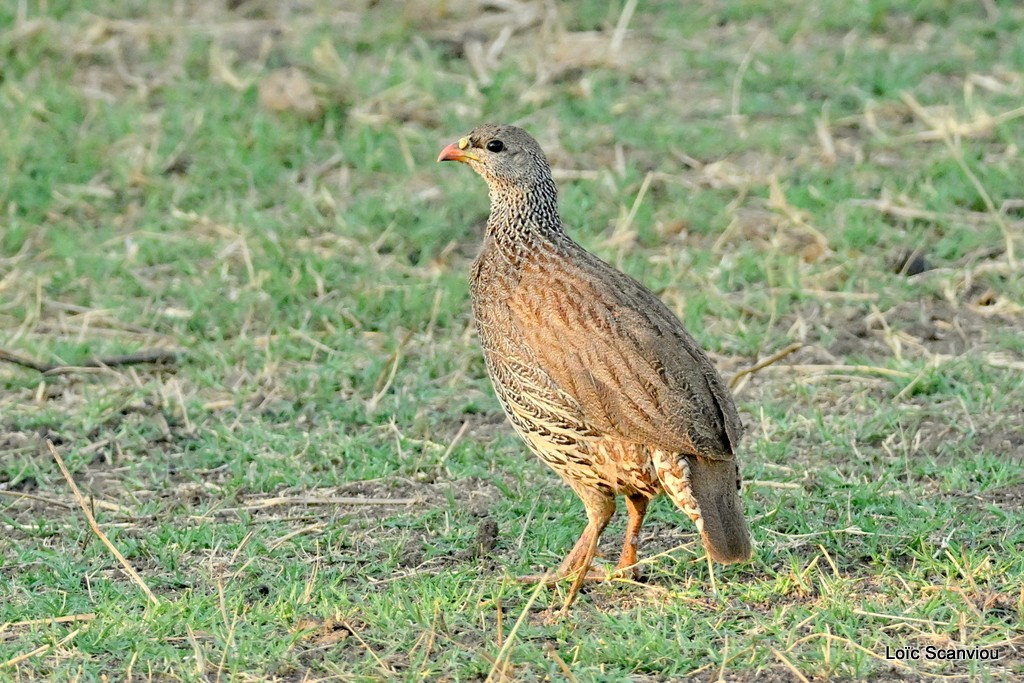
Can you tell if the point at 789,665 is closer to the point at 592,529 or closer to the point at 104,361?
the point at 592,529

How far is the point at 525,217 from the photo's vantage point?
5.73 m

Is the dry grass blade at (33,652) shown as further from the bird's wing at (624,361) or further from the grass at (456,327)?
the bird's wing at (624,361)

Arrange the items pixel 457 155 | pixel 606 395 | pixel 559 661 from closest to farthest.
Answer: pixel 559 661
pixel 606 395
pixel 457 155

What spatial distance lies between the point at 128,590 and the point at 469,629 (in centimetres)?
120

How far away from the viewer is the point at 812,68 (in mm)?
9492

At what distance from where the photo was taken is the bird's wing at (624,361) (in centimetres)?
491

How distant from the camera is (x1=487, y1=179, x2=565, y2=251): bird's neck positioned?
5676mm

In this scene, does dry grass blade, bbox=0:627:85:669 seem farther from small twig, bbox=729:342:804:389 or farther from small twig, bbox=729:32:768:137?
small twig, bbox=729:32:768:137

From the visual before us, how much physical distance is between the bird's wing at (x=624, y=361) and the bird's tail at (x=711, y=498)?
57 millimetres

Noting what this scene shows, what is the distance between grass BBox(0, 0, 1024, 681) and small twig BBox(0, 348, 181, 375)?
44 mm

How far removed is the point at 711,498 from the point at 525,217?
56.1 inches

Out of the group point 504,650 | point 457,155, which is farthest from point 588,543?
point 457,155

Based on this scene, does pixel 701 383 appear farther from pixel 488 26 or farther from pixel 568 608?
pixel 488 26

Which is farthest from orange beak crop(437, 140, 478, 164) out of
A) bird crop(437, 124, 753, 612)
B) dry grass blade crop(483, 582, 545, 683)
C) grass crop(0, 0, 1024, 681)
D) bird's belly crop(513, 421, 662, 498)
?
dry grass blade crop(483, 582, 545, 683)
